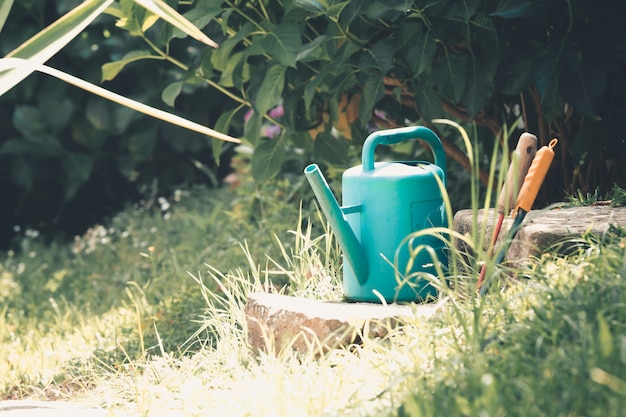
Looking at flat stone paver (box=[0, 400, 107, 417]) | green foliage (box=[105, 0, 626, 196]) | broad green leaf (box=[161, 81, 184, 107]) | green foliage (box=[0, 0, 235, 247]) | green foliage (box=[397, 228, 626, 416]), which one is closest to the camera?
green foliage (box=[397, 228, 626, 416])

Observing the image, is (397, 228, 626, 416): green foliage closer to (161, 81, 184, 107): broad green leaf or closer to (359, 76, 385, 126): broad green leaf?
(359, 76, 385, 126): broad green leaf

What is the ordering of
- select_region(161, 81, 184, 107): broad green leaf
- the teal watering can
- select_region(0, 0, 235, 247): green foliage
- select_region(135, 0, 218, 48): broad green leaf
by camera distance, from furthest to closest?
1. select_region(0, 0, 235, 247): green foliage
2. select_region(161, 81, 184, 107): broad green leaf
3. the teal watering can
4. select_region(135, 0, 218, 48): broad green leaf

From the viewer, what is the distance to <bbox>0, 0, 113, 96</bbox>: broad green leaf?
1954 millimetres

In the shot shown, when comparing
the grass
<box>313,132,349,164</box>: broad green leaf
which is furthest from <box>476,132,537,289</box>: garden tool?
<box>313,132,349,164</box>: broad green leaf

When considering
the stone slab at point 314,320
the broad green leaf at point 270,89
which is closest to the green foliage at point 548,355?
the stone slab at point 314,320

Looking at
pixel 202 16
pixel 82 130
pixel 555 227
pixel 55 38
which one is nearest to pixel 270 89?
pixel 202 16

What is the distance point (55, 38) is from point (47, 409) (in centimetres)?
89

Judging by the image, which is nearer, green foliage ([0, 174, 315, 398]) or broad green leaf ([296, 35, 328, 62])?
broad green leaf ([296, 35, 328, 62])

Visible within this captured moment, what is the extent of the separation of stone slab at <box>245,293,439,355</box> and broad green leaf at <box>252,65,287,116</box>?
0.61 m

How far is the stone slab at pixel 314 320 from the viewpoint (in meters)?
→ 2.00

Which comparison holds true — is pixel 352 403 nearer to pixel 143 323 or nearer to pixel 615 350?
pixel 615 350

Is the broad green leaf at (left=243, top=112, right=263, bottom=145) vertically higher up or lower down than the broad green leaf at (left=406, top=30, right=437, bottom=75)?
lower down

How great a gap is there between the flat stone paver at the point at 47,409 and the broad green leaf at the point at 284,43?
1064 mm

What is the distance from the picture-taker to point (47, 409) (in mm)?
2119
